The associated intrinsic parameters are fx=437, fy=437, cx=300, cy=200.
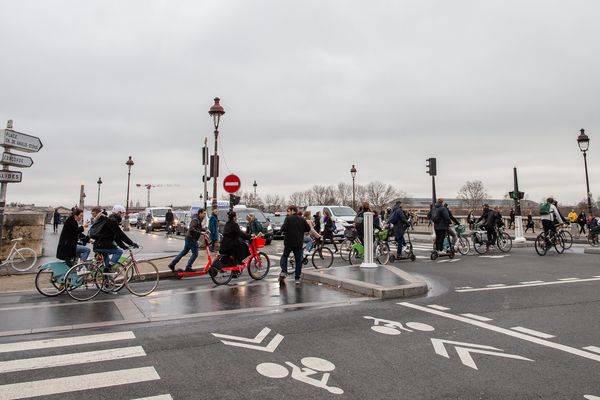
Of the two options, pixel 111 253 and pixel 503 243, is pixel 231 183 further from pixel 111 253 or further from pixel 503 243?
pixel 503 243

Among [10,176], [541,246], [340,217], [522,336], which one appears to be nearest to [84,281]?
[10,176]

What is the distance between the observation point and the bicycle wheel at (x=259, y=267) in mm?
10620

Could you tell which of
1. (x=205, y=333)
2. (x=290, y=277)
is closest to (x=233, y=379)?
(x=205, y=333)

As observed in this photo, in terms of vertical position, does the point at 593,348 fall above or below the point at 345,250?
below

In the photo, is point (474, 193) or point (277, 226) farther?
point (474, 193)

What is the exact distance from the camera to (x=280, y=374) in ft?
13.6

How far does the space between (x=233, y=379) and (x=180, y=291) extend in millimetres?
5281

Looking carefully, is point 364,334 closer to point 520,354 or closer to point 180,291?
point 520,354

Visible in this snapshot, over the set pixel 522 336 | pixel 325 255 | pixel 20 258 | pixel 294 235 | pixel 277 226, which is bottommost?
pixel 522 336

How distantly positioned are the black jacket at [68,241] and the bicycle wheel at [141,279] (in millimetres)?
1220

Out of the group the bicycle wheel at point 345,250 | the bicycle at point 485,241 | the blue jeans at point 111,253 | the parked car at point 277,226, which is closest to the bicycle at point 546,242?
the bicycle at point 485,241

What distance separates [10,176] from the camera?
10.2m

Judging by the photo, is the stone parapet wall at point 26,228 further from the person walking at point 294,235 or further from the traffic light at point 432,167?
the traffic light at point 432,167

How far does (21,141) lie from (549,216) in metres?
15.5
